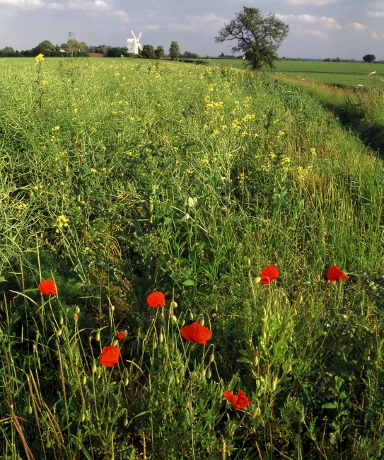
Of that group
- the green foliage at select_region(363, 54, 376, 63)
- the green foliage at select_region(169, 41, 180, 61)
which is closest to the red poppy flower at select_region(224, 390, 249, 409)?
the green foliage at select_region(169, 41, 180, 61)

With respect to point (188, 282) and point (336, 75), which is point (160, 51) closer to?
point (336, 75)

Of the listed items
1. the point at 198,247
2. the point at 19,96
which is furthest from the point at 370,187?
the point at 19,96

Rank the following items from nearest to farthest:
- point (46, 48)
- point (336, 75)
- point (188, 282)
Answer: point (188, 282) < point (46, 48) < point (336, 75)

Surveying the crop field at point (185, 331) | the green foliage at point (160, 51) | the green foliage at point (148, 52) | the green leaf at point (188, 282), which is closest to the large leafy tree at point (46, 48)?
the crop field at point (185, 331)

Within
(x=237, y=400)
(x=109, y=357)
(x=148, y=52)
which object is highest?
(x=148, y=52)

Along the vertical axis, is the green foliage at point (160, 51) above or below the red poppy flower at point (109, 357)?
above

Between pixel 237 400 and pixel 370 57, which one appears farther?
pixel 370 57

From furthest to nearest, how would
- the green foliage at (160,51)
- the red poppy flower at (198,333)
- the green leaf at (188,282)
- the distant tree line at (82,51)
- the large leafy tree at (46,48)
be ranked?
the green foliage at (160,51) → the large leafy tree at (46,48) → the distant tree line at (82,51) → the green leaf at (188,282) → the red poppy flower at (198,333)

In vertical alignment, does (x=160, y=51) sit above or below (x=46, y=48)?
above

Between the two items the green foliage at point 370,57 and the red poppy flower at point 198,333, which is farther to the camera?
the green foliage at point 370,57

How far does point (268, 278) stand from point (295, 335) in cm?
39

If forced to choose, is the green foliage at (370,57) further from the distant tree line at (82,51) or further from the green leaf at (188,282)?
the green leaf at (188,282)

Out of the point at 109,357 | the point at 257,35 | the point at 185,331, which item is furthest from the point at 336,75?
the point at 109,357

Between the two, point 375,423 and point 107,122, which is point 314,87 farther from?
point 375,423
